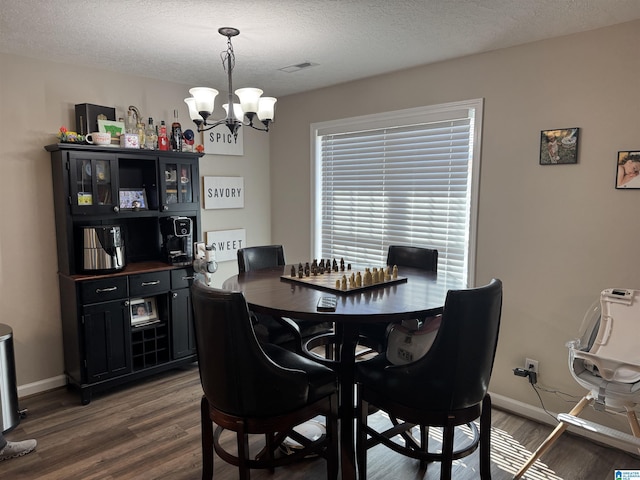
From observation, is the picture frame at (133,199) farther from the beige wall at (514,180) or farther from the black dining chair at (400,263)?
the black dining chair at (400,263)

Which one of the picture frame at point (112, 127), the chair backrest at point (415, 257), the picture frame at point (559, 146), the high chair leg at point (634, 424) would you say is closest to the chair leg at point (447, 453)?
the high chair leg at point (634, 424)

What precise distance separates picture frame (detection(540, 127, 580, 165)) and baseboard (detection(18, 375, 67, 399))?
379 cm

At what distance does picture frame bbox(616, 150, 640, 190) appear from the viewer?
2428mm

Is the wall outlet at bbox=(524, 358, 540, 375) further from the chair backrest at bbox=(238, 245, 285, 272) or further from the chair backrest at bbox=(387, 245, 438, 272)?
the chair backrest at bbox=(238, 245, 285, 272)

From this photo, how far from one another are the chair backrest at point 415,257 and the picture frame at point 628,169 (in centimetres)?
112

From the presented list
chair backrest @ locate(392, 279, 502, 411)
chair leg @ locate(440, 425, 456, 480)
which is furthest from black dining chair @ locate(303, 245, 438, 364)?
chair leg @ locate(440, 425, 456, 480)

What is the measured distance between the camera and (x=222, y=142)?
4.20m

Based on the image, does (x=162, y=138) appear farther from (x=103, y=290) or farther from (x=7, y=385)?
(x=7, y=385)

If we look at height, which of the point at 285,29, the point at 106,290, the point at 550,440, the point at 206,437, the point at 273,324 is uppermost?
the point at 285,29

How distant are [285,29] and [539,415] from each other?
2921 mm

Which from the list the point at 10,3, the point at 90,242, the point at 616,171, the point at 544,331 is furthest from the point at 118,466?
the point at 616,171

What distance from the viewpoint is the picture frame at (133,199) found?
11.3 feet

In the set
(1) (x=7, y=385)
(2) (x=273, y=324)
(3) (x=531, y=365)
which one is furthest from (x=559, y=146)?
(1) (x=7, y=385)

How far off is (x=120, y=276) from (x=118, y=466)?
4.27 feet
